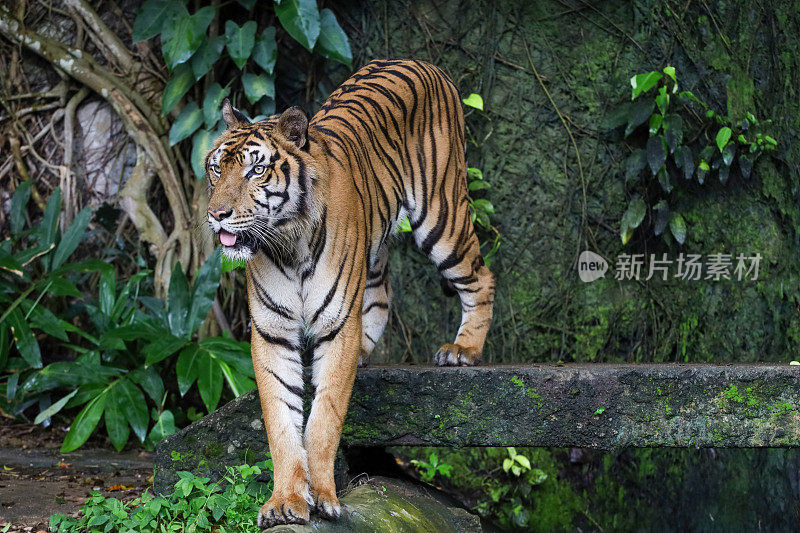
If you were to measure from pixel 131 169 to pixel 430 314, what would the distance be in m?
2.42

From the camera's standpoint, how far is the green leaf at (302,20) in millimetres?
5211

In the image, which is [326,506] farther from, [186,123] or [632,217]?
[186,123]

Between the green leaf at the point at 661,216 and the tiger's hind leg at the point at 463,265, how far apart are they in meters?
1.90

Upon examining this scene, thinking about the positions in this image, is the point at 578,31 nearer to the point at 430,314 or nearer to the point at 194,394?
the point at 430,314

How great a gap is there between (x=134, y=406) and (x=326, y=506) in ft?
8.20

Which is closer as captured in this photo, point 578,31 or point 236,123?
point 236,123

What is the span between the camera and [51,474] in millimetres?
Result: 4344

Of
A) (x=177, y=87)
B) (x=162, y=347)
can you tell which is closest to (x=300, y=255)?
(x=162, y=347)

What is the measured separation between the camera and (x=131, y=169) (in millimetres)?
6086

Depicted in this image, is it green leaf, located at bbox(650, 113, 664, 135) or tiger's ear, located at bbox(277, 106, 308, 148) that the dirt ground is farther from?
green leaf, located at bbox(650, 113, 664, 135)

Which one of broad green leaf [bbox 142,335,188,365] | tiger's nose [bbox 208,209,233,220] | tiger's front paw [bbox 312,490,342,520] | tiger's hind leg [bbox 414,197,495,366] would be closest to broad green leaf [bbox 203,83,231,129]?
broad green leaf [bbox 142,335,188,365]

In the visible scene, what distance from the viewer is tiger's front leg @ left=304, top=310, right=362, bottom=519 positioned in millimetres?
2777

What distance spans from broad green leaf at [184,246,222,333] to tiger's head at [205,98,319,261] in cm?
235

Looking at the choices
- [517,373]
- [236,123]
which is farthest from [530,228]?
[236,123]
